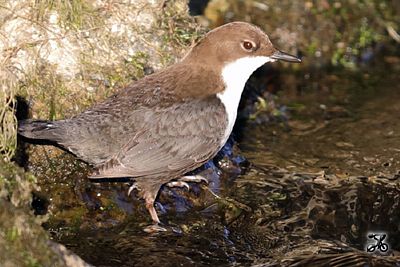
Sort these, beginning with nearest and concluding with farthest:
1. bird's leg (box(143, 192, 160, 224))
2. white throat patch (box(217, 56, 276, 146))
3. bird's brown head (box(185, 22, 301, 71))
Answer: bird's leg (box(143, 192, 160, 224))
white throat patch (box(217, 56, 276, 146))
bird's brown head (box(185, 22, 301, 71))

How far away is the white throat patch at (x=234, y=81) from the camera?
19.6 feet

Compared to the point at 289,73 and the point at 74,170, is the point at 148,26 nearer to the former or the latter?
the point at 74,170

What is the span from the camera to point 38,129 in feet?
18.0

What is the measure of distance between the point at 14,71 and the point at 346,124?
3.25m

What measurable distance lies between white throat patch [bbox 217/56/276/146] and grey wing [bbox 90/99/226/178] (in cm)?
8

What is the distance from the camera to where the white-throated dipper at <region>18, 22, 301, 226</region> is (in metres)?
5.63

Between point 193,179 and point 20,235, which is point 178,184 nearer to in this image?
point 193,179

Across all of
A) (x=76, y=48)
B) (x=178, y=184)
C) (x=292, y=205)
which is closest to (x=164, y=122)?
(x=178, y=184)

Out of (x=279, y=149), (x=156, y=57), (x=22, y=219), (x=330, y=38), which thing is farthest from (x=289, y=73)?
(x=22, y=219)

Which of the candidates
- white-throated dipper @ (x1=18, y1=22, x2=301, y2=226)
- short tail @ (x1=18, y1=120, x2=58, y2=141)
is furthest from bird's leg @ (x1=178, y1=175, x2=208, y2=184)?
short tail @ (x1=18, y1=120, x2=58, y2=141)

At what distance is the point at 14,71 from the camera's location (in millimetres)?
5938

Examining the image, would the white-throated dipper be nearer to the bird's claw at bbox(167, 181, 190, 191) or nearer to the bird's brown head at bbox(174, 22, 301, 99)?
the bird's brown head at bbox(174, 22, 301, 99)

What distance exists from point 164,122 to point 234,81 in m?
0.66

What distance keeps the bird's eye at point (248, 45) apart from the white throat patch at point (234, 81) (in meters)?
0.07
